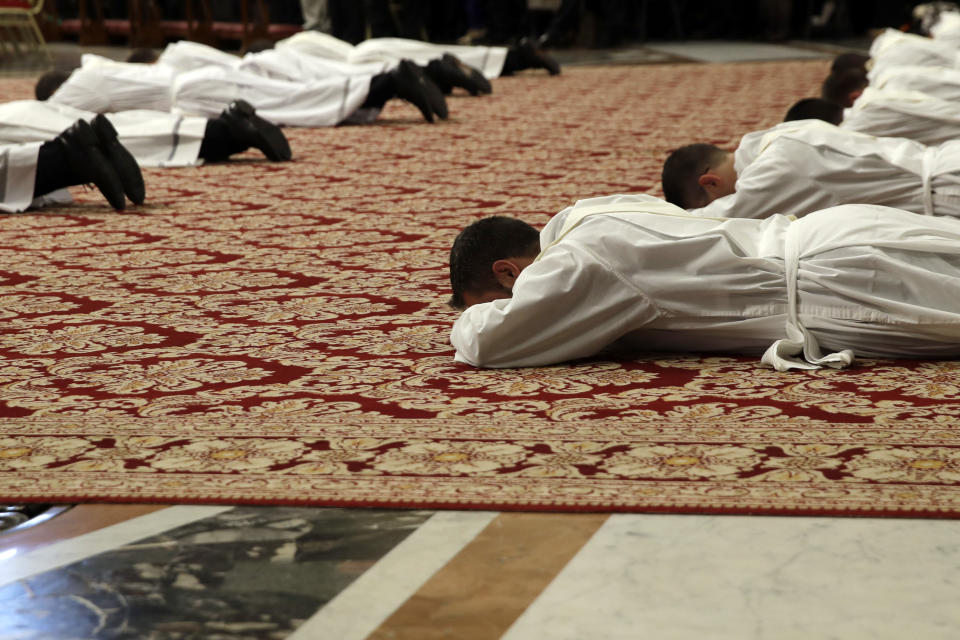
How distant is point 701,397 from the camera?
2.19 m

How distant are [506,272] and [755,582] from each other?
3.30 ft

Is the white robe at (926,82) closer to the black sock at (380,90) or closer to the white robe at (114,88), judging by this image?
the black sock at (380,90)

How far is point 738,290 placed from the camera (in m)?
2.33

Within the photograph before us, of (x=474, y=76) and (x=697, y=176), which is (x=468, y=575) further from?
(x=474, y=76)

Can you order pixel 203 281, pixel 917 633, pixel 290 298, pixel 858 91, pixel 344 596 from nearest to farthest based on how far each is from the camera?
pixel 917 633, pixel 344 596, pixel 290 298, pixel 203 281, pixel 858 91

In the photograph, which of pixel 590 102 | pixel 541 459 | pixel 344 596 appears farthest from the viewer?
pixel 590 102

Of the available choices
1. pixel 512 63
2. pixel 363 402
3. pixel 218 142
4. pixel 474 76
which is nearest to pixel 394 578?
pixel 363 402

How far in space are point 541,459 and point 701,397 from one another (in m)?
0.39

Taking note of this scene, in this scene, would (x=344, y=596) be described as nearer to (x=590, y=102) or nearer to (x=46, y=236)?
(x=46, y=236)

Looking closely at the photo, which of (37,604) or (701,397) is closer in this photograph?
(37,604)

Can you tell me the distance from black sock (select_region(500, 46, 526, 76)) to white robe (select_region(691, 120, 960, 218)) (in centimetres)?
645

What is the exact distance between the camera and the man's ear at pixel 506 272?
241 cm

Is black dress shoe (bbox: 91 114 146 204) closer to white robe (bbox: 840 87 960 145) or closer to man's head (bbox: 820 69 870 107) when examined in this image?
white robe (bbox: 840 87 960 145)

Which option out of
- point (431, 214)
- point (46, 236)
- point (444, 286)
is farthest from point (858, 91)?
point (46, 236)
